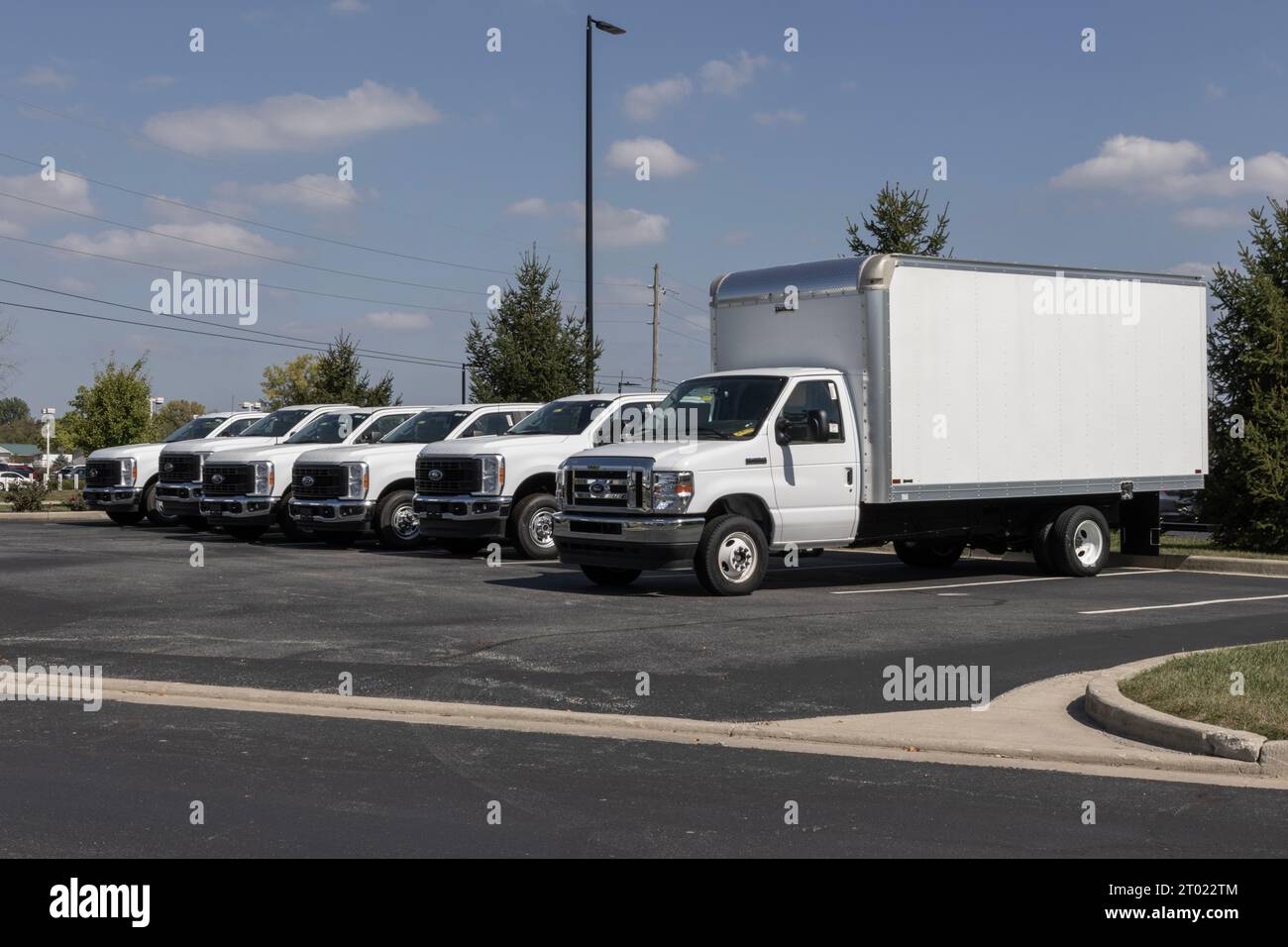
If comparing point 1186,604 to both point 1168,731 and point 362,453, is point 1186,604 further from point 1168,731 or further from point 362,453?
point 362,453

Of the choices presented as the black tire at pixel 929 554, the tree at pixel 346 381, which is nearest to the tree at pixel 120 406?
the tree at pixel 346 381

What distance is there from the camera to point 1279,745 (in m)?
7.58

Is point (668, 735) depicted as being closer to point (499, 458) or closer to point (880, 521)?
point (880, 521)

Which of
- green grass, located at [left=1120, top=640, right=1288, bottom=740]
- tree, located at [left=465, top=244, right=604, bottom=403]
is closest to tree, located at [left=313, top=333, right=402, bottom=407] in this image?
tree, located at [left=465, top=244, right=604, bottom=403]

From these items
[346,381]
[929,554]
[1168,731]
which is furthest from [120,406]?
[1168,731]

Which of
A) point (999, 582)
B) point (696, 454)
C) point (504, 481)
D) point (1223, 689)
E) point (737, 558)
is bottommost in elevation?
point (1223, 689)

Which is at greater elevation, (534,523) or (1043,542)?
(534,523)

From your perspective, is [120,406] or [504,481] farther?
[120,406]

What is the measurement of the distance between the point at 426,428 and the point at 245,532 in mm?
5132

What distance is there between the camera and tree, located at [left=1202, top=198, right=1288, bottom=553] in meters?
20.5

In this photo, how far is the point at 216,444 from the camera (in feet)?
86.4

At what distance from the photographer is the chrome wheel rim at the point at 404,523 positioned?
22250mm

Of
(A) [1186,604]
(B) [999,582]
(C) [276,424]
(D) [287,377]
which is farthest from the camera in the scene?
(D) [287,377]

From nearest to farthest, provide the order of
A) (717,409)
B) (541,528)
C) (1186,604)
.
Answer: (1186,604), (717,409), (541,528)
